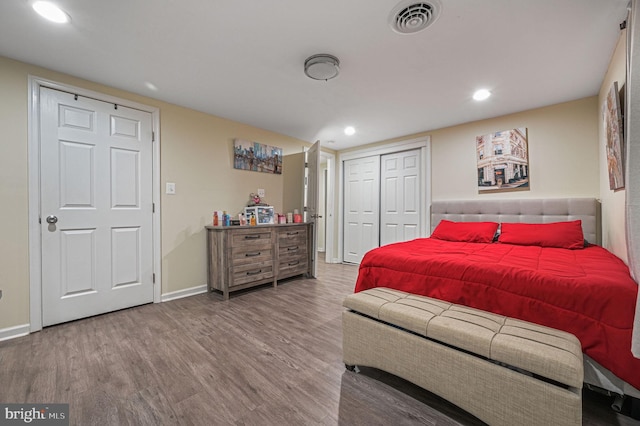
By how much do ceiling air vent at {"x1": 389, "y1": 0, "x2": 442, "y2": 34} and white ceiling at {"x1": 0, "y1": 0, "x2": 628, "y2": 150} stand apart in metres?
0.05

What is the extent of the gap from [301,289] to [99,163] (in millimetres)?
2591

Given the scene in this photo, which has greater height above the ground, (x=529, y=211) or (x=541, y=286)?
(x=529, y=211)

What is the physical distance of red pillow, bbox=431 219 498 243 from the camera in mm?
3086

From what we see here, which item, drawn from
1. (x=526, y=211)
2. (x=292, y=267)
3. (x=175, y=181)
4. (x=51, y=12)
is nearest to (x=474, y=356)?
(x=526, y=211)

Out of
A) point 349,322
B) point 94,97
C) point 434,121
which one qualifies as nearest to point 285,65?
point 94,97

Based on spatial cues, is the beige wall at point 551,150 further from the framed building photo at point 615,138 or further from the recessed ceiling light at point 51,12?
the recessed ceiling light at point 51,12

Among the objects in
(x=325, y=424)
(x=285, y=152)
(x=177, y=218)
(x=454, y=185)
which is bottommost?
(x=325, y=424)

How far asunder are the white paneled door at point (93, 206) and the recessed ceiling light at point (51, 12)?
93 cm

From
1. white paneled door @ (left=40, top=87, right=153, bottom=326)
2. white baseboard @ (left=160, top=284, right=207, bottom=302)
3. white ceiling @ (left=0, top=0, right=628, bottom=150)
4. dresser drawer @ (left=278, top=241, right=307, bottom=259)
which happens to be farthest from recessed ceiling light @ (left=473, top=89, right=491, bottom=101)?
white baseboard @ (left=160, top=284, right=207, bottom=302)

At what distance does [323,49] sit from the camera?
6.70 feet

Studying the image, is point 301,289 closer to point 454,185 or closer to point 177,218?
point 177,218

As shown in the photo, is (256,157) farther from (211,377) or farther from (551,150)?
(551,150)

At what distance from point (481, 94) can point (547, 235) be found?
5.29 ft

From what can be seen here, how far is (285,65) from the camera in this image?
2.27 meters
